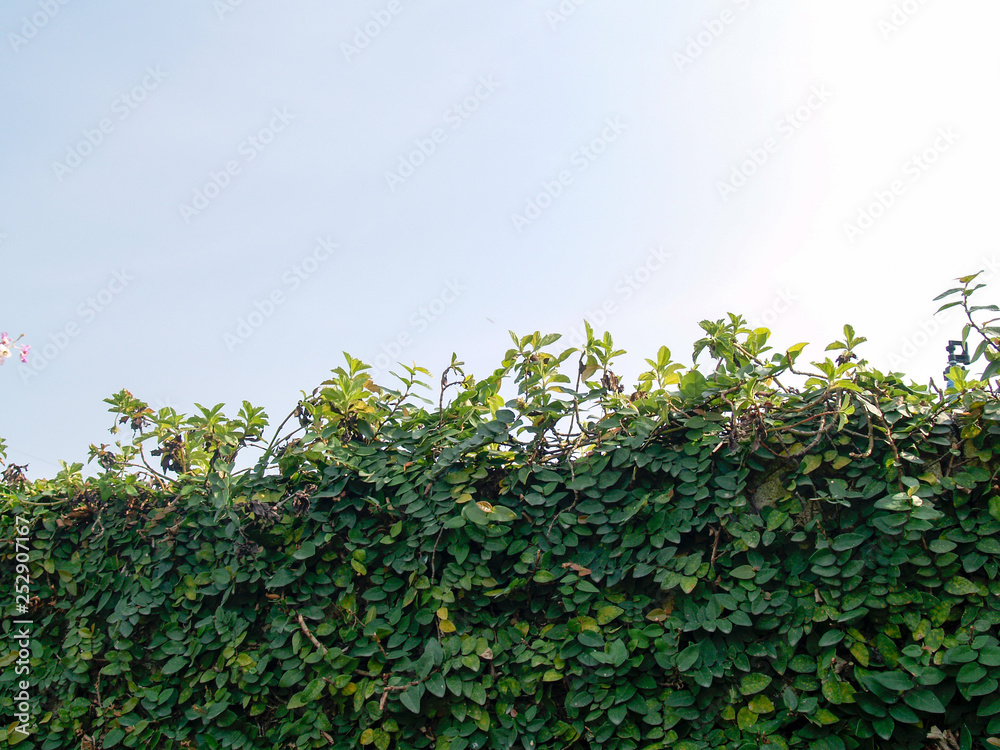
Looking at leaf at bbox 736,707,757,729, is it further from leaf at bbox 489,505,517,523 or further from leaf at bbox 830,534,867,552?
leaf at bbox 489,505,517,523

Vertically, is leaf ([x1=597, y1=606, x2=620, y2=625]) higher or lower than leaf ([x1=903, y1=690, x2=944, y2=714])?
higher

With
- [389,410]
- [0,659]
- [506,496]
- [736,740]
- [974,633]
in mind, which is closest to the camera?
[974,633]

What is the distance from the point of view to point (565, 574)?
2303 mm

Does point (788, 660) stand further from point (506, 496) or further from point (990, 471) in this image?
point (506, 496)

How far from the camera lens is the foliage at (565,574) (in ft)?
6.42

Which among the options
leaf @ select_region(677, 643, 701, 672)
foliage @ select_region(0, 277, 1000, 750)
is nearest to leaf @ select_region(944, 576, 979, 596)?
foliage @ select_region(0, 277, 1000, 750)

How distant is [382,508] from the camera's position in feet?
8.45

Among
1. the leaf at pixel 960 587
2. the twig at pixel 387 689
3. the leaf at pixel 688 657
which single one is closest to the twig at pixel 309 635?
the twig at pixel 387 689

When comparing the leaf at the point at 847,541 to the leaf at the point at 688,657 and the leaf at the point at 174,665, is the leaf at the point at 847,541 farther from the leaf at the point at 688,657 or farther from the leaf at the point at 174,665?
the leaf at the point at 174,665

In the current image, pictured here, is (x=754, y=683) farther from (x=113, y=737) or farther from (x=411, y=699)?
(x=113, y=737)

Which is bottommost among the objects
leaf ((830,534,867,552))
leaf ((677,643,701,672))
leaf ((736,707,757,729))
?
leaf ((736,707,757,729))

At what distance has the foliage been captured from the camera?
6.42ft

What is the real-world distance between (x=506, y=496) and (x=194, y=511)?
150cm

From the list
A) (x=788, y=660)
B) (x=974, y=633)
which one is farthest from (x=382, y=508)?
(x=974, y=633)
